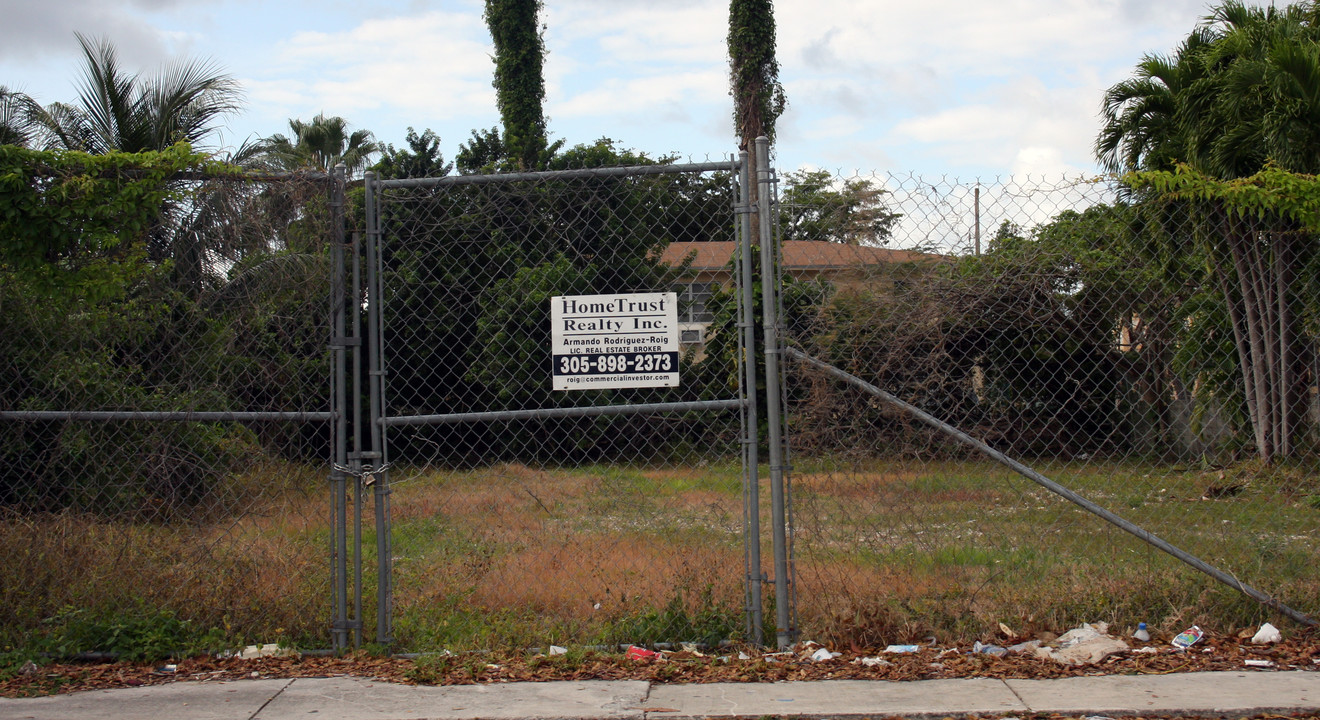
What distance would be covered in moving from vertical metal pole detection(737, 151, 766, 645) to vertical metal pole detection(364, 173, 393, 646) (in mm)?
1729

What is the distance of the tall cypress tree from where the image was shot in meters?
22.9

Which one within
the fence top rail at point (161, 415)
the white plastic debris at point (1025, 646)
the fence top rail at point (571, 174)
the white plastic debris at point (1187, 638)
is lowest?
the white plastic debris at point (1025, 646)

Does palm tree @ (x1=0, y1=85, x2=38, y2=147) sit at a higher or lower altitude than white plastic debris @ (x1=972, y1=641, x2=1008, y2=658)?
higher

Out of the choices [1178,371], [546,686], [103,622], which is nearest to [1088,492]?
[1178,371]

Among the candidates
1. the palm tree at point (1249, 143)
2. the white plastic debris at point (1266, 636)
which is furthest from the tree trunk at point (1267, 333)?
the white plastic debris at point (1266, 636)

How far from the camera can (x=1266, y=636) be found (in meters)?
4.49

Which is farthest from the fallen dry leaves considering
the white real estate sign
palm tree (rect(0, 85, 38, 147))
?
palm tree (rect(0, 85, 38, 147))

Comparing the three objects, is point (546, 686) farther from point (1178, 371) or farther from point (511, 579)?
point (1178, 371)

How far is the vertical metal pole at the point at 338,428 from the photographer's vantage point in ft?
14.8

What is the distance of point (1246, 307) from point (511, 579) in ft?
13.7

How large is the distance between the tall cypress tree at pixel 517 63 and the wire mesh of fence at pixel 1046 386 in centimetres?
1921

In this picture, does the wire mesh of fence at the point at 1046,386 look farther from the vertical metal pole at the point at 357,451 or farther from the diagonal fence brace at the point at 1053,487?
the vertical metal pole at the point at 357,451

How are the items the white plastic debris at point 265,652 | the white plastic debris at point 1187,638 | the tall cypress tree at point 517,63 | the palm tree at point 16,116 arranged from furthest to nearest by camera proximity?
the tall cypress tree at point 517,63
the palm tree at point 16,116
the white plastic debris at point 265,652
the white plastic debris at point 1187,638

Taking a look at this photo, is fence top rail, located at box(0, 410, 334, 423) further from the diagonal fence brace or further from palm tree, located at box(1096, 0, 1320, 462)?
palm tree, located at box(1096, 0, 1320, 462)
